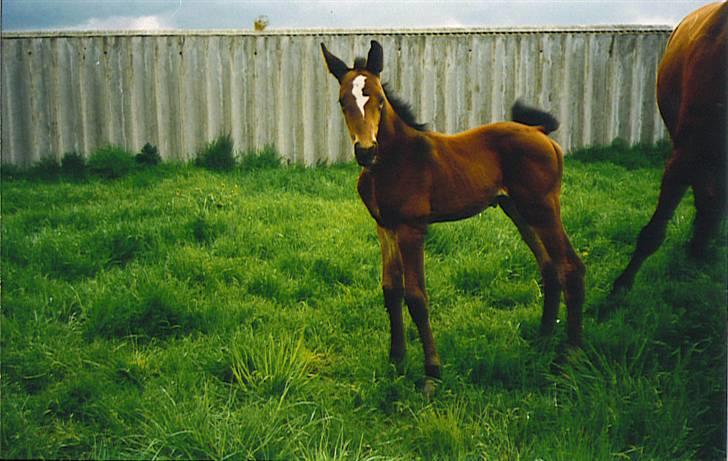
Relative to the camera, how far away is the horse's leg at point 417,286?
212 centimetres

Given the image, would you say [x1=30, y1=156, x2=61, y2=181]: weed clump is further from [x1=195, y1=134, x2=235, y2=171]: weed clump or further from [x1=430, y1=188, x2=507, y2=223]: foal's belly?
[x1=430, y1=188, x2=507, y2=223]: foal's belly

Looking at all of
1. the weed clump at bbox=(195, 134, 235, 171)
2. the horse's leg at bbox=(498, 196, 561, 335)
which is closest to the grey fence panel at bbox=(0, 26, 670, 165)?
the weed clump at bbox=(195, 134, 235, 171)

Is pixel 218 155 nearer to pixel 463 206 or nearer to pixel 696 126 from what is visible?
pixel 463 206

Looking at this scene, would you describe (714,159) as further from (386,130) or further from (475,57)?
(386,130)

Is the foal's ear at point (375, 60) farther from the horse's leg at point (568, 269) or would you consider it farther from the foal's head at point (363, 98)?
the horse's leg at point (568, 269)

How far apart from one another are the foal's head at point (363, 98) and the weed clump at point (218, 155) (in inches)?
20.7

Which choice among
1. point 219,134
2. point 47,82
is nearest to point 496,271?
point 219,134

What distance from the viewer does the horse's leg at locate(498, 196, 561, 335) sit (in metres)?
2.28

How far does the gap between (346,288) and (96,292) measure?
2.55 ft

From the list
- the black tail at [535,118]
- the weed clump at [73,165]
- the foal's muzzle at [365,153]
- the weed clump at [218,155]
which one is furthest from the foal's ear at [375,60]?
the weed clump at [73,165]

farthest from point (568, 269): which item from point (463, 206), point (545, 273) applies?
point (463, 206)

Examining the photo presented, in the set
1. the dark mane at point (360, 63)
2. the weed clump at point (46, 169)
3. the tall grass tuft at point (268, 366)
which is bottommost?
the tall grass tuft at point (268, 366)

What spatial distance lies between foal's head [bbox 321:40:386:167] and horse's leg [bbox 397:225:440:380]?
27 centimetres

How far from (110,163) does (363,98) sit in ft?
3.06
